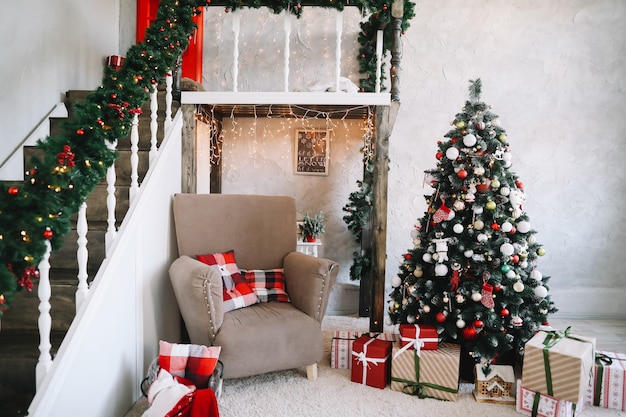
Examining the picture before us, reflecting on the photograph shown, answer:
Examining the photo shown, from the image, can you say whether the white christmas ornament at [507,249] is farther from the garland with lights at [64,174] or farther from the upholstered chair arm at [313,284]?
the garland with lights at [64,174]

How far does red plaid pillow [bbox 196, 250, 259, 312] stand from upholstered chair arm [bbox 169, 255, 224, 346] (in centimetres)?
28

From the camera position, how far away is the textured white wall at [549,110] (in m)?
4.13

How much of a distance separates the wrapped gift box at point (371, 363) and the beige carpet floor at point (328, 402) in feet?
0.16

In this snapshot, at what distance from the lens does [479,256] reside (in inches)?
103

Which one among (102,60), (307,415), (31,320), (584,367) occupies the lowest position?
(307,415)

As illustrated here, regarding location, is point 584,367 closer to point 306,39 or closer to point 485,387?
point 485,387

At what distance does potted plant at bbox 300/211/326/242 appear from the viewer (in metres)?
3.93

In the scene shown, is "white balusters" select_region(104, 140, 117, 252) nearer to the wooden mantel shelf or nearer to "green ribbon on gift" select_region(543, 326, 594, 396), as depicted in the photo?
the wooden mantel shelf

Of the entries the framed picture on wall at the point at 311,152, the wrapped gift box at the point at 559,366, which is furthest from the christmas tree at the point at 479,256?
the framed picture on wall at the point at 311,152

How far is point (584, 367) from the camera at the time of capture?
218 cm

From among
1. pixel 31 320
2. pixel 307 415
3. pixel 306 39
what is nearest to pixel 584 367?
pixel 307 415

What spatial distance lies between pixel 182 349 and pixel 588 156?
13.4ft

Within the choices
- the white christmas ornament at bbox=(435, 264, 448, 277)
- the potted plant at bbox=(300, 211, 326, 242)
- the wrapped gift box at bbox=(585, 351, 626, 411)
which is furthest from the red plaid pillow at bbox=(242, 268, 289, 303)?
the wrapped gift box at bbox=(585, 351, 626, 411)


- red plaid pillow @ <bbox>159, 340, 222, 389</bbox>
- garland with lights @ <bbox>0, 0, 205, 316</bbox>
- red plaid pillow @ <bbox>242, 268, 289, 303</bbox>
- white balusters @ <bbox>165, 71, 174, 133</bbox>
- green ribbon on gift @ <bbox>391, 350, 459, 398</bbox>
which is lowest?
green ribbon on gift @ <bbox>391, 350, 459, 398</bbox>
